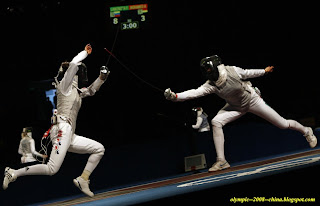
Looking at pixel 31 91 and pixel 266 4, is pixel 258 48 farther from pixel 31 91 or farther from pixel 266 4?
pixel 31 91

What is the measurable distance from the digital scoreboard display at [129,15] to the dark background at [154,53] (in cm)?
19

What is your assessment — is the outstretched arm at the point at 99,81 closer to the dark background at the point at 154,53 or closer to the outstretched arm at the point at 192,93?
the outstretched arm at the point at 192,93

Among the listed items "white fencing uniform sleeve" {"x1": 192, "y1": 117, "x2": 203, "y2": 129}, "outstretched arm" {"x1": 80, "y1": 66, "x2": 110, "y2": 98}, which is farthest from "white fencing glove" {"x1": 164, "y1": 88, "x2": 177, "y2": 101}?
"white fencing uniform sleeve" {"x1": 192, "y1": 117, "x2": 203, "y2": 129}

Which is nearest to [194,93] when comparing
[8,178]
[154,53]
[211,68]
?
[211,68]

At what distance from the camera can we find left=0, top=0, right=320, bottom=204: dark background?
9125 millimetres

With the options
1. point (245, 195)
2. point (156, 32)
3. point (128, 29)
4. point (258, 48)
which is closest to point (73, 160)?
point (245, 195)

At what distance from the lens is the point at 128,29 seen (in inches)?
350

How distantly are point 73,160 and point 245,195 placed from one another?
9.63 feet

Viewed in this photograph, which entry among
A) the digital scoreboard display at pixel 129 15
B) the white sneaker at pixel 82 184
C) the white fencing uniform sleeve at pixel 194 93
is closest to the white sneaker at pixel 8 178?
the white sneaker at pixel 82 184

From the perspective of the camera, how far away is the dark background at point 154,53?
9125mm

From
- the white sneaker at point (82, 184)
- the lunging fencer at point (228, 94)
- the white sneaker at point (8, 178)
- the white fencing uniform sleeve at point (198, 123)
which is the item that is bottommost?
the white sneaker at point (82, 184)

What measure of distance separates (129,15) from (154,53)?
4.03 feet

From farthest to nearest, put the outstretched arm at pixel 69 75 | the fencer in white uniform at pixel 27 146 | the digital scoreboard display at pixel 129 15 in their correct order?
the digital scoreboard display at pixel 129 15 < the fencer in white uniform at pixel 27 146 < the outstretched arm at pixel 69 75

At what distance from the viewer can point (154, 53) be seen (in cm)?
964
